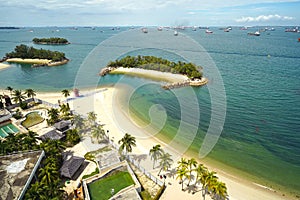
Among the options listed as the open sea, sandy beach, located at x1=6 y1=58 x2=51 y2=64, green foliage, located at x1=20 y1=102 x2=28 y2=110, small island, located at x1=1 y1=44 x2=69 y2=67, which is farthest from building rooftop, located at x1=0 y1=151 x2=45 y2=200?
sandy beach, located at x1=6 y1=58 x2=51 y2=64

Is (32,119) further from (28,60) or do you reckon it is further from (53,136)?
(28,60)

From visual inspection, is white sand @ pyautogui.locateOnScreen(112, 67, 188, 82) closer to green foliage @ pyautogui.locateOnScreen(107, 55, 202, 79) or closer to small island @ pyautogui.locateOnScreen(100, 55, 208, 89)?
small island @ pyautogui.locateOnScreen(100, 55, 208, 89)

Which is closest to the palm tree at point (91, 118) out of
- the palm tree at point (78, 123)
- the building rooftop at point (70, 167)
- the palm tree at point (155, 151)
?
the palm tree at point (78, 123)


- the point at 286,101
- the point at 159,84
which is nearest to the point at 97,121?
the point at 159,84

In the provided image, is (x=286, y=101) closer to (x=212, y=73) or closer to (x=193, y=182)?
(x=212, y=73)

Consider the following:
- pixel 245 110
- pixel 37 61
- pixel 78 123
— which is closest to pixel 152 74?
pixel 245 110

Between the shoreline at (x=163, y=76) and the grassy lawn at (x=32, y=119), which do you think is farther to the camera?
the shoreline at (x=163, y=76)

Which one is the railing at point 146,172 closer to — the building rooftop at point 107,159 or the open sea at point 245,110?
the building rooftop at point 107,159

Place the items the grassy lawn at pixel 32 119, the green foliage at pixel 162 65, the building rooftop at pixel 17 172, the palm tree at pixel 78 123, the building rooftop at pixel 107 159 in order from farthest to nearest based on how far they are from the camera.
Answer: the green foliage at pixel 162 65, the grassy lawn at pixel 32 119, the palm tree at pixel 78 123, the building rooftop at pixel 107 159, the building rooftop at pixel 17 172
